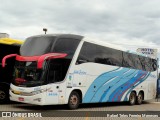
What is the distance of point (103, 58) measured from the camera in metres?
18.3

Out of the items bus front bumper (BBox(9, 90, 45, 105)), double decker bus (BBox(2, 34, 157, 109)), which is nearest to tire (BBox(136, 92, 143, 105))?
double decker bus (BBox(2, 34, 157, 109))

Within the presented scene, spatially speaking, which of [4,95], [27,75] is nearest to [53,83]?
[27,75]

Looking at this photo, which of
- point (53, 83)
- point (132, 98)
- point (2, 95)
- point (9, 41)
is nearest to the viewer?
point (53, 83)

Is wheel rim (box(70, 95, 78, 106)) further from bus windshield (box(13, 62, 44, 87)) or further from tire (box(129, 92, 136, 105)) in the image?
tire (box(129, 92, 136, 105))

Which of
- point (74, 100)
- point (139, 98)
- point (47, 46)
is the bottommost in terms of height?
point (139, 98)

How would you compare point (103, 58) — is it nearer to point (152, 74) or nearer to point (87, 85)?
point (87, 85)

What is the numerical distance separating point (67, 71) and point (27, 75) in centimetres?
193

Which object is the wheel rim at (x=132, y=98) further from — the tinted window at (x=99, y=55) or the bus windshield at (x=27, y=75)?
the bus windshield at (x=27, y=75)

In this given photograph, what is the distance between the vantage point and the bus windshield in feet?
47.0

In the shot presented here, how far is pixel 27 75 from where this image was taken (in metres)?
14.7

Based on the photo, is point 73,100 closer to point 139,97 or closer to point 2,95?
point 2,95

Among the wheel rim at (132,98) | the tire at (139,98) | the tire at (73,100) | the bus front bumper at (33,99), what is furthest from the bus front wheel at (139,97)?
the bus front bumper at (33,99)

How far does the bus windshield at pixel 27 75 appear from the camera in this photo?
14.3 metres

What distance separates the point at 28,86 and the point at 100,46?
559 centimetres
